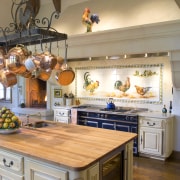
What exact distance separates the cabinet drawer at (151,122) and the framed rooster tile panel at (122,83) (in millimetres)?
630

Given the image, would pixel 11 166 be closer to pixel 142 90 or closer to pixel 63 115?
pixel 63 115

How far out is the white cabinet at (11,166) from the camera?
1.93 metres

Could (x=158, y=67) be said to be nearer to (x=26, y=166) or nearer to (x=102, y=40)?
(x=102, y=40)

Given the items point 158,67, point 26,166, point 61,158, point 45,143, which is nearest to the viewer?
point 61,158

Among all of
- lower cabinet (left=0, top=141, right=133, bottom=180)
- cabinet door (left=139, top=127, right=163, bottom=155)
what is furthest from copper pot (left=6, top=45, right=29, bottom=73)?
cabinet door (left=139, top=127, right=163, bottom=155)

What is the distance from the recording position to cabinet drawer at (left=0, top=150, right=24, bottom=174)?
1926mm

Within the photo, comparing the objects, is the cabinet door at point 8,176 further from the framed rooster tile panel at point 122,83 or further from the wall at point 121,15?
the framed rooster tile panel at point 122,83

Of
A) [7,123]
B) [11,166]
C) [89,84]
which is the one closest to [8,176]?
[11,166]

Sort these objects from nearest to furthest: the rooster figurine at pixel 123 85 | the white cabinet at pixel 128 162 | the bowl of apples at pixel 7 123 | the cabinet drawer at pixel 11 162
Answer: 1. the cabinet drawer at pixel 11 162
2. the white cabinet at pixel 128 162
3. the bowl of apples at pixel 7 123
4. the rooster figurine at pixel 123 85

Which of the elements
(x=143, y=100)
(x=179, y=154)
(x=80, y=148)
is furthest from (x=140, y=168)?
(x=80, y=148)

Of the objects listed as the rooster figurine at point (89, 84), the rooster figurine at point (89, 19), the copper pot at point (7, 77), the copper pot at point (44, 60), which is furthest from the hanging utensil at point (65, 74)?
the rooster figurine at point (89, 84)

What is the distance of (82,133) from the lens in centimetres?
248

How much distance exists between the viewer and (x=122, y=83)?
484 centimetres

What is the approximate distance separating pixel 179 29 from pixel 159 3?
3.21 ft
